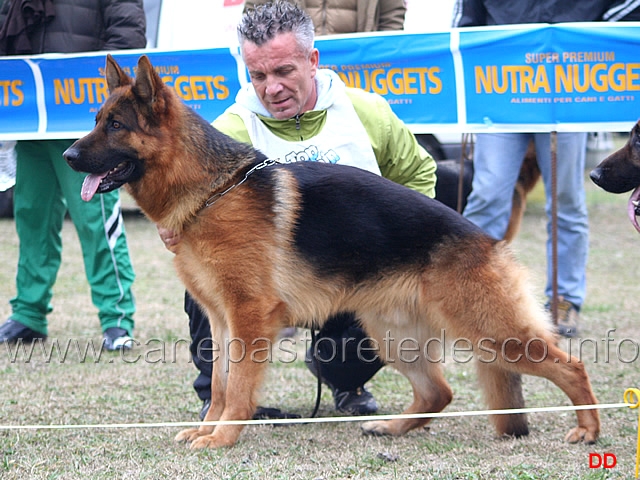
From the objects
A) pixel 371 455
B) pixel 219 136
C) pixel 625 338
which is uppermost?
pixel 219 136

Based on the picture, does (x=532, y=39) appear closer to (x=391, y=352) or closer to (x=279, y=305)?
(x=391, y=352)

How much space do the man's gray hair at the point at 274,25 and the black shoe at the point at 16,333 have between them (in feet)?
8.83

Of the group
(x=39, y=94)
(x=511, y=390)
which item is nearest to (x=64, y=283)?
(x=39, y=94)

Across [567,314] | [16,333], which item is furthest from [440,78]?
[16,333]

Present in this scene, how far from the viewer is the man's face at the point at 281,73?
11.9ft

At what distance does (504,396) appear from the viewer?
11.7 feet

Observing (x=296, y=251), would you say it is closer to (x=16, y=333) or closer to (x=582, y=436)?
(x=582, y=436)

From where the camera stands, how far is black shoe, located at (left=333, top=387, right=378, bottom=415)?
4.14 metres

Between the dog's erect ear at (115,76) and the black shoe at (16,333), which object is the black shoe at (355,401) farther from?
the black shoe at (16,333)

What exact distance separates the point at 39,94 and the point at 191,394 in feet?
8.32

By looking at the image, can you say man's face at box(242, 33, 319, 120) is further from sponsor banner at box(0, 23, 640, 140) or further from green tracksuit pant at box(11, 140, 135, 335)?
green tracksuit pant at box(11, 140, 135, 335)

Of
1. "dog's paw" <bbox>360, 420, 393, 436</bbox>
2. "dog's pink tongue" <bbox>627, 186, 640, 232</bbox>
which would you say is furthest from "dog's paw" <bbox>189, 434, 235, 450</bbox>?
"dog's pink tongue" <bbox>627, 186, 640, 232</bbox>

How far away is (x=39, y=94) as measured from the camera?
5742 mm

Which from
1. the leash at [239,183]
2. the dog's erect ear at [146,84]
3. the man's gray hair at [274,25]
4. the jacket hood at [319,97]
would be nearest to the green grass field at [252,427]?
the leash at [239,183]
